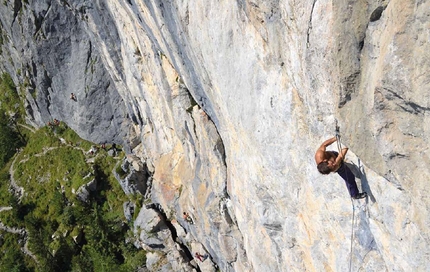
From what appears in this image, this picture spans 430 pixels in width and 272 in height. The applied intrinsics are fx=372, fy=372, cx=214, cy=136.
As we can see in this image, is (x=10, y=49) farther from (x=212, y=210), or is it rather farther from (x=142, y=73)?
(x=212, y=210)

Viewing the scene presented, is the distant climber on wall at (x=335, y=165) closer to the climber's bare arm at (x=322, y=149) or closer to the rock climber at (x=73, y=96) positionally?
the climber's bare arm at (x=322, y=149)

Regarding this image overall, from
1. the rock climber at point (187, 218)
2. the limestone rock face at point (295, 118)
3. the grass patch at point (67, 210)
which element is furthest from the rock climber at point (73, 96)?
the rock climber at point (187, 218)

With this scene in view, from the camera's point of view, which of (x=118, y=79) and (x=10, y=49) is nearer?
(x=118, y=79)

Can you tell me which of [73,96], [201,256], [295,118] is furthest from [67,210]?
[295,118]

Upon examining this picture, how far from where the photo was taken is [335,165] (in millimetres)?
6805

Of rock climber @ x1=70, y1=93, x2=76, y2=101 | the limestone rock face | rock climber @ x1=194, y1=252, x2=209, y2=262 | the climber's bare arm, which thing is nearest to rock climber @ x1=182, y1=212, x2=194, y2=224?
the limestone rock face

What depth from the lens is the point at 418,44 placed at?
4797 mm

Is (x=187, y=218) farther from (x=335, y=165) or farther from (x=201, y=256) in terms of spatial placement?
(x=335, y=165)

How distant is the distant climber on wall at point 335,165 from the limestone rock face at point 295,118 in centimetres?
18

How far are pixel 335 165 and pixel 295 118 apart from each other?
69.9 inches

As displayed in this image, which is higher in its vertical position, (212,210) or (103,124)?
(103,124)

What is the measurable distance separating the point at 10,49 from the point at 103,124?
45.0ft

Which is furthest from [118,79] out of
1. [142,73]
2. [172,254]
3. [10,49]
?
[10,49]

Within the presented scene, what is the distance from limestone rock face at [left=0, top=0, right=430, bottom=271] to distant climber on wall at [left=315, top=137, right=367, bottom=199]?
7.0 inches
